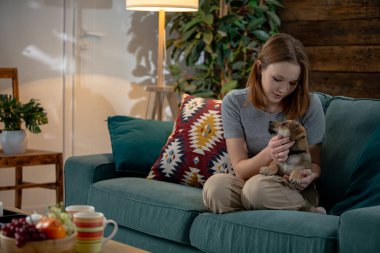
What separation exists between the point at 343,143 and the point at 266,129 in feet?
0.96

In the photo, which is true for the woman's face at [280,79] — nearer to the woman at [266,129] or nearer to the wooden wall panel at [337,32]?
the woman at [266,129]

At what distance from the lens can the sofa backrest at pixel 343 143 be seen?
2.51m

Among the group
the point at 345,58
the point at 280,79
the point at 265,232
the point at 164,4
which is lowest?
→ the point at 265,232

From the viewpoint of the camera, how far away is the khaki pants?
7.63ft

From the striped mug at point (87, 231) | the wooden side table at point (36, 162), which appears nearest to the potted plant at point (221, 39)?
the wooden side table at point (36, 162)

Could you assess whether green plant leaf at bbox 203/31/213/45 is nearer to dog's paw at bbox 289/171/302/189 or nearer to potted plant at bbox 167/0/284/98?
potted plant at bbox 167/0/284/98

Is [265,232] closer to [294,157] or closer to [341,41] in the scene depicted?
[294,157]

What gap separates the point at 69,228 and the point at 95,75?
2.95m

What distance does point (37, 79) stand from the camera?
4.22 metres

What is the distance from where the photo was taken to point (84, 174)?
295cm

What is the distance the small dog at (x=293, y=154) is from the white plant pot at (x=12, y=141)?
1582mm

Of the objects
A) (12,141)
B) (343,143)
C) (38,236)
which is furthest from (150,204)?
(12,141)

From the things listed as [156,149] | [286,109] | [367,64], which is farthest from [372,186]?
[367,64]

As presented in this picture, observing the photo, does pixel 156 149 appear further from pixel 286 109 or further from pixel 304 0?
pixel 304 0
